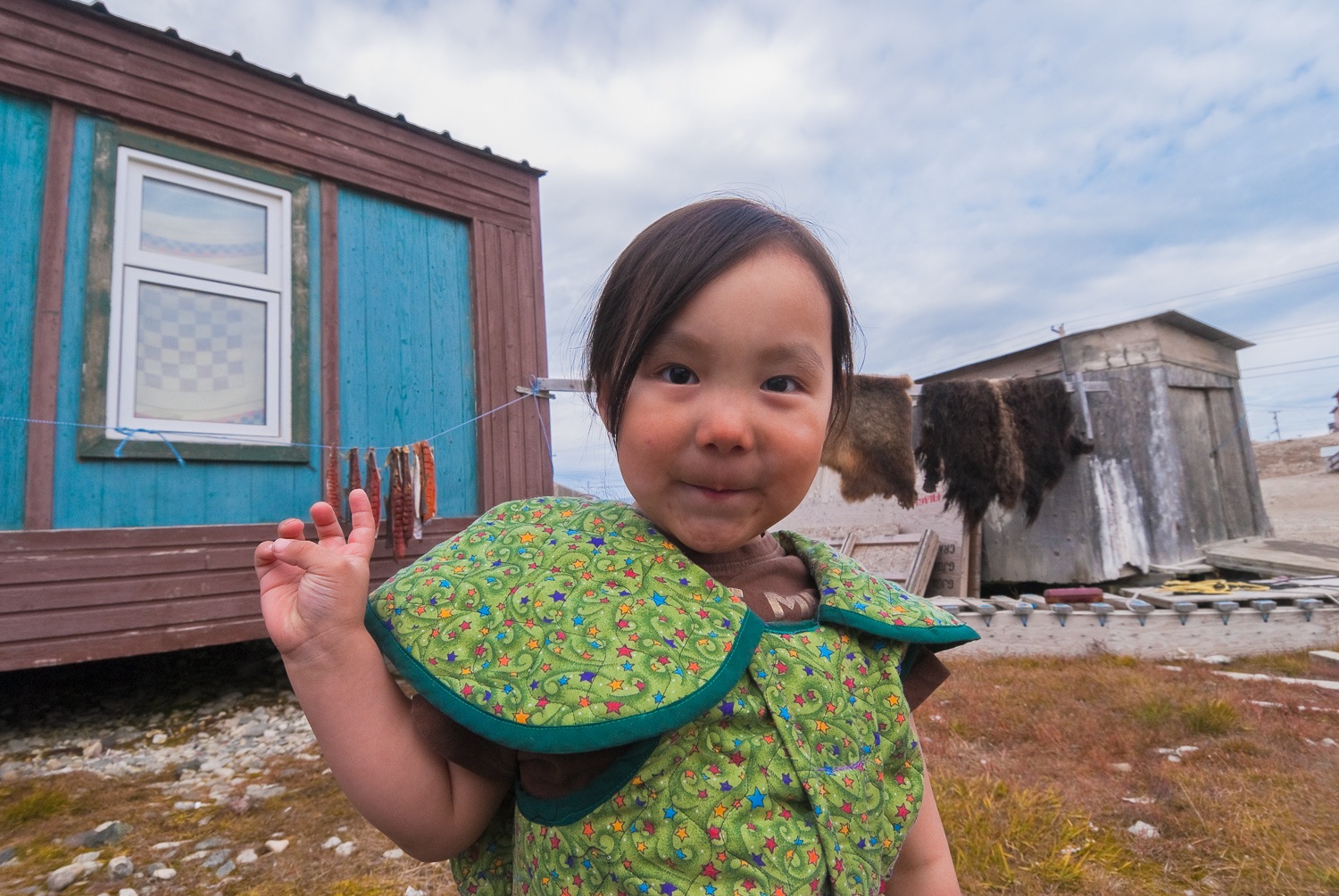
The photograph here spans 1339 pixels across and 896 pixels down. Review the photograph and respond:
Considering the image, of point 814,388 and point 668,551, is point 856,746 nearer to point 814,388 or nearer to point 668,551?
point 668,551

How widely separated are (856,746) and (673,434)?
19.9 inches

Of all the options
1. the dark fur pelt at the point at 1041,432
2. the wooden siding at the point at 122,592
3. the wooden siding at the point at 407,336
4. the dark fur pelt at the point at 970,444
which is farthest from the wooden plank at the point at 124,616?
the dark fur pelt at the point at 1041,432

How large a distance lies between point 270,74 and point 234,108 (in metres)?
0.33

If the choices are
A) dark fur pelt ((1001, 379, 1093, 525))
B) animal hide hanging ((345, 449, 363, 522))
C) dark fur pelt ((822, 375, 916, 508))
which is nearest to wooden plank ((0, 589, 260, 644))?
animal hide hanging ((345, 449, 363, 522))

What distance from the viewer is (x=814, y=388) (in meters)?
1.04

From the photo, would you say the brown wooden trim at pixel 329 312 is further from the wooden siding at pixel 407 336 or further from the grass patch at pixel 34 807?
the grass patch at pixel 34 807

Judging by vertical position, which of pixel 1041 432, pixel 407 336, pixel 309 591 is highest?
pixel 407 336

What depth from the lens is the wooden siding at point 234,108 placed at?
12.5 feet

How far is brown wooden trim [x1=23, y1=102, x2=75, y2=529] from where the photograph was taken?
3604mm

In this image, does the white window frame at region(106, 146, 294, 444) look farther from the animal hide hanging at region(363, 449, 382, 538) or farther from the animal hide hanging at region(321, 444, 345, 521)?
the animal hide hanging at region(363, 449, 382, 538)

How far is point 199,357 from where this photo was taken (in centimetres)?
409

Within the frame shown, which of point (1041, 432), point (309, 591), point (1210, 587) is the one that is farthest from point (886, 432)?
point (309, 591)

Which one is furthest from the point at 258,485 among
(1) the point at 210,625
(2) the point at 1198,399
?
(2) the point at 1198,399

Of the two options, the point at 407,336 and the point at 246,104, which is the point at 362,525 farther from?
the point at 246,104
